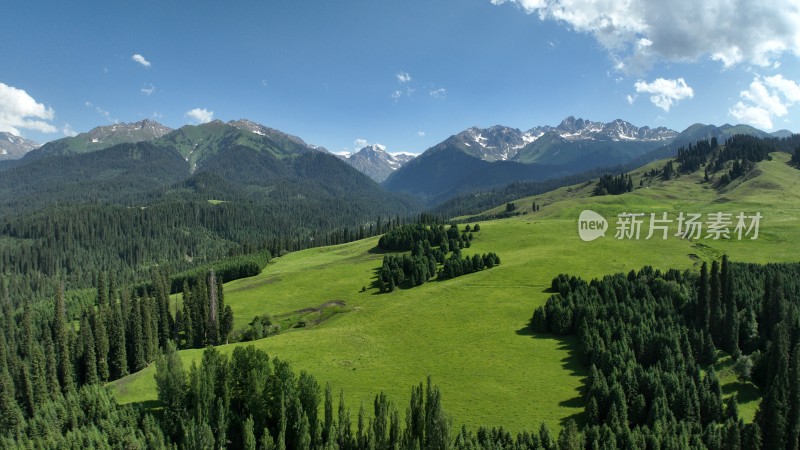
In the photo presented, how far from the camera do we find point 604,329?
101 metres

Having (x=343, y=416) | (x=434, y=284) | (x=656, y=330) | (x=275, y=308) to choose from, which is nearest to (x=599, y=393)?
(x=656, y=330)

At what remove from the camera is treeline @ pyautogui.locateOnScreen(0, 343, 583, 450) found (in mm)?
65875

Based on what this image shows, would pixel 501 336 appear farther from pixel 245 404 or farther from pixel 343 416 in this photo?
pixel 245 404

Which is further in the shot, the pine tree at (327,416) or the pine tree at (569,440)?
the pine tree at (327,416)

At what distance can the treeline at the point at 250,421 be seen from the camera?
6588 cm

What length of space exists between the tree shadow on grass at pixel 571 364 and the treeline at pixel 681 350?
5.24ft

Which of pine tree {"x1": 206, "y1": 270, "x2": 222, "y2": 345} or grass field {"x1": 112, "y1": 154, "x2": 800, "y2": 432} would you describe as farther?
pine tree {"x1": 206, "y1": 270, "x2": 222, "y2": 345}

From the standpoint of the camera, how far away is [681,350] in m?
94.2

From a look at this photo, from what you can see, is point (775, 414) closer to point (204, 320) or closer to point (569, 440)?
point (569, 440)

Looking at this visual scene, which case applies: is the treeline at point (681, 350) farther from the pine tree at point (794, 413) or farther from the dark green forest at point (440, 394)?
the dark green forest at point (440, 394)

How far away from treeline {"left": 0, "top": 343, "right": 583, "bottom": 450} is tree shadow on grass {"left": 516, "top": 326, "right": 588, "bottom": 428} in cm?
851

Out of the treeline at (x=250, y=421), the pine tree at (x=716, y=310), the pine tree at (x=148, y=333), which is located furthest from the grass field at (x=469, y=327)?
the pine tree at (x=148, y=333)

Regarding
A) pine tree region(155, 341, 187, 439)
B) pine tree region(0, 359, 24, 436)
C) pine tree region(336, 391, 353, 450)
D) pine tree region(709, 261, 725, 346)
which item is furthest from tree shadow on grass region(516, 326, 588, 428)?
pine tree region(0, 359, 24, 436)

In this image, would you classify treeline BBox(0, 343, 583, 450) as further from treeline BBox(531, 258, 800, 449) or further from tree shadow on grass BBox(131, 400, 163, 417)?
treeline BBox(531, 258, 800, 449)
